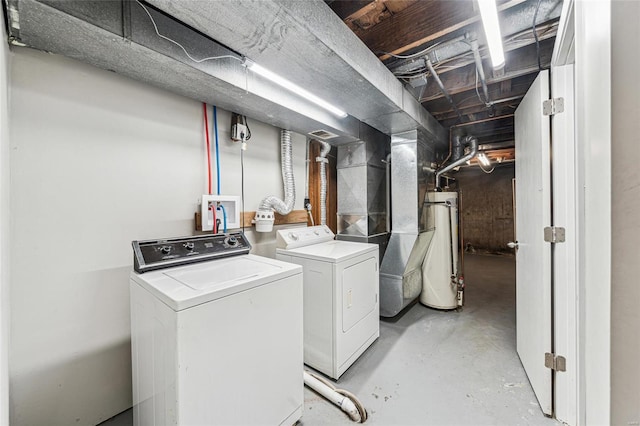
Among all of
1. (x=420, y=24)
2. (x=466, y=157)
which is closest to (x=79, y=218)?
Answer: (x=420, y=24)

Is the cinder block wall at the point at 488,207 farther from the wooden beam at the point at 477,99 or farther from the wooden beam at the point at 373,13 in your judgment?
the wooden beam at the point at 373,13

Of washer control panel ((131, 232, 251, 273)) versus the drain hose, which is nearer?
washer control panel ((131, 232, 251, 273))

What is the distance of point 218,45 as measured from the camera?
1.50 metres

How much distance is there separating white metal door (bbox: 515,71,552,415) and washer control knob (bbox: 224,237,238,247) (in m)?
2.07

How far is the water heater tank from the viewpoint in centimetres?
322

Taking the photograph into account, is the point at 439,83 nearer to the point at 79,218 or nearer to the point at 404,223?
the point at 404,223

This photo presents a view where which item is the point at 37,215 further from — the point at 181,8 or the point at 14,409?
the point at 181,8

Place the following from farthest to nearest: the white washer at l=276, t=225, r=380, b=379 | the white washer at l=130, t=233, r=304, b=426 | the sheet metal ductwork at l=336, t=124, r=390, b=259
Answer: the sheet metal ductwork at l=336, t=124, r=390, b=259, the white washer at l=276, t=225, r=380, b=379, the white washer at l=130, t=233, r=304, b=426

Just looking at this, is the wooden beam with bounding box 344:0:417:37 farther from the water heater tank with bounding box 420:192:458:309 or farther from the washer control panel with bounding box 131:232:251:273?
the water heater tank with bounding box 420:192:458:309

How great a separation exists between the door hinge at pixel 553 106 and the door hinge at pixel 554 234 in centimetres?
70

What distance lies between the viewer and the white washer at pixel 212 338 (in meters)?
1.06

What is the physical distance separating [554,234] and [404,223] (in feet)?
4.82

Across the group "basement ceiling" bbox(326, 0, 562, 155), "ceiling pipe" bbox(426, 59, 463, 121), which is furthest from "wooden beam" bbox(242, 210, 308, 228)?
"ceiling pipe" bbox(426, 59, 463, 121)

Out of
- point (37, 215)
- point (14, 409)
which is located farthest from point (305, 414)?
point (37, 215)
